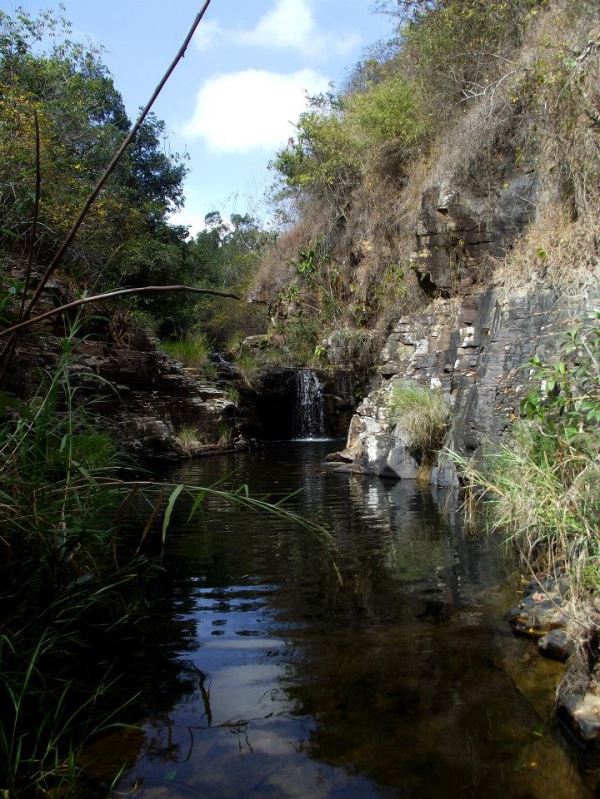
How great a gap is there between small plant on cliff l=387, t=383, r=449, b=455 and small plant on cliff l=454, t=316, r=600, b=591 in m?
3.96

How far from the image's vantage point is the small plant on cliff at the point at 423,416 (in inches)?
361

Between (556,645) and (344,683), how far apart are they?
1075mm

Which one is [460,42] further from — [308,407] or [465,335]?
[308,407]

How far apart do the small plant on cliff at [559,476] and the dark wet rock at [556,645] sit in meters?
0.27

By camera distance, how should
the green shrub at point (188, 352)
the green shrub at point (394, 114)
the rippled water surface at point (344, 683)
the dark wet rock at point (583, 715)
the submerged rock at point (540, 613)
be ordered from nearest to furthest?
the rippled water surface at point (344, 683) < the dark wet rock at point (583, 715) < the submerged rock at point (540, 613) < the green shrub at point (394, 114) < the green shrub at point (188, 352)

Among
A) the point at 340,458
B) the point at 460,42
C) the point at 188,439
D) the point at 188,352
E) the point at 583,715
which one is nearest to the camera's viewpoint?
the point at 583,715

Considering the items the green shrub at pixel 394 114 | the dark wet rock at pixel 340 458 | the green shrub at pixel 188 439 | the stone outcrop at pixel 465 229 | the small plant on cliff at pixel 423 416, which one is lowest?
the dark wet rock at pixel 340 458

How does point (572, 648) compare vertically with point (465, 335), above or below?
below

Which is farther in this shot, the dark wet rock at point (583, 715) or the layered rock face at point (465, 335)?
the layered rock face at point (465, 335)

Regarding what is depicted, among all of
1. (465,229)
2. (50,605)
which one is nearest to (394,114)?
(465,229)

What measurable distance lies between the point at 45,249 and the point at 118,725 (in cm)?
1169

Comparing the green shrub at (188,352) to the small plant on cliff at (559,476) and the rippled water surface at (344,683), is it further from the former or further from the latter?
the small plant on cliff at (559,476)

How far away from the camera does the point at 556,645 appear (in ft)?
9.84

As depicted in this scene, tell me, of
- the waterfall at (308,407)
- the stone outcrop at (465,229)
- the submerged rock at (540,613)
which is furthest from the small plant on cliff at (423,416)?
the waterfall at (308,407)
